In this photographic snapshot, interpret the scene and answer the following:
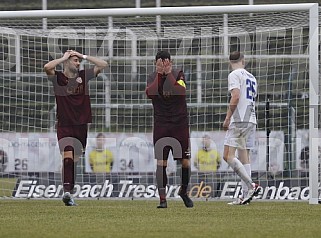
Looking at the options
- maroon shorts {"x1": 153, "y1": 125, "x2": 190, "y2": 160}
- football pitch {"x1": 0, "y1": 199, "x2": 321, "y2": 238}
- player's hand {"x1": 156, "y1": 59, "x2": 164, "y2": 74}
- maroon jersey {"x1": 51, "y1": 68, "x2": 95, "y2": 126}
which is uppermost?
player's hand {"x1": 156, "y1": 59, "x2": 164, "y2": 74}

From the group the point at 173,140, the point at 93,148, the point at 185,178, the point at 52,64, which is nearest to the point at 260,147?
the point at 93,148

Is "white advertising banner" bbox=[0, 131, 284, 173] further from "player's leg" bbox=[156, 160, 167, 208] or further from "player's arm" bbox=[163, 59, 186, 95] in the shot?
"player's arm" bbox=[163, 59, 186, 95]

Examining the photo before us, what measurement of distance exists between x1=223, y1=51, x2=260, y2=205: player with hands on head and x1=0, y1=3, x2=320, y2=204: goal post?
156 cm

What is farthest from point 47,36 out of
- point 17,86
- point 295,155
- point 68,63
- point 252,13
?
point 295,155

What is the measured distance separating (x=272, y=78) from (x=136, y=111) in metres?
Answer: 2.16

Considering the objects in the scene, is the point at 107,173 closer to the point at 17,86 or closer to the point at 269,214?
the point at 17,86

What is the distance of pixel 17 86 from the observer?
14828mm

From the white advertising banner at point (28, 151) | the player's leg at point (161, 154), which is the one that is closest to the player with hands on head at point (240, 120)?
the player's leg at point (161, 154)

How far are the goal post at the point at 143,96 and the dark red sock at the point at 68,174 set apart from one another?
2357 millimetres

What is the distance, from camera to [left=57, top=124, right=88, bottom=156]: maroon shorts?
40.5ft

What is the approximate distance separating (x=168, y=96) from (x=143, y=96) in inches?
129

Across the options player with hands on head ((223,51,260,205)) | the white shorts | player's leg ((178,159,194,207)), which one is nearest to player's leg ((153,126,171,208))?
player's leg ((178,159,194,207))

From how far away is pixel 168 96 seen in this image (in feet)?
38.5

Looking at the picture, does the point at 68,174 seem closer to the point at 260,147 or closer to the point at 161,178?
the point at 161,178
